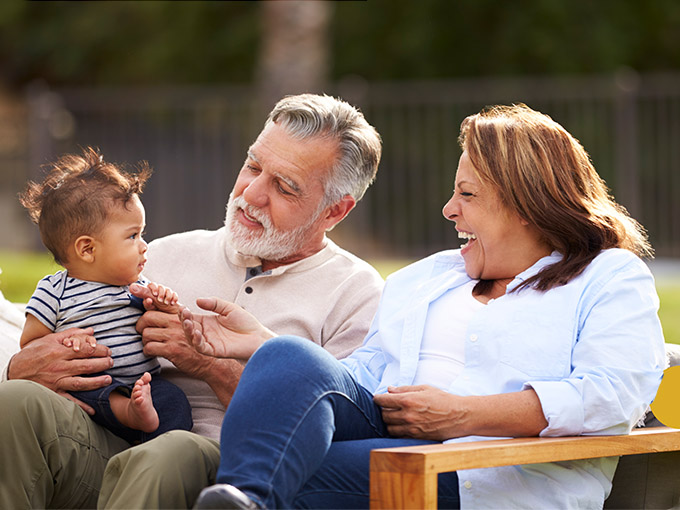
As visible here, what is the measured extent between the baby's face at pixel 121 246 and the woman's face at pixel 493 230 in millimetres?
930

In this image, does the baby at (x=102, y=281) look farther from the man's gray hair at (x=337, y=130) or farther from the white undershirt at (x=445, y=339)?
the white undershirt at (x=445, y=339)

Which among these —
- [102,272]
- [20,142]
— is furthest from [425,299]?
[20,142]

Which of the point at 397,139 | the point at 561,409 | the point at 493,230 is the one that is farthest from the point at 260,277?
the point at 397,139

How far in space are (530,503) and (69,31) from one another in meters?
15.3

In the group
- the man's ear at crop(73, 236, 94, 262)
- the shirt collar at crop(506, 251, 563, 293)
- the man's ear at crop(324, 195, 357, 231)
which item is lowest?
the shirt collar at crop(506, 251, 563, 293)

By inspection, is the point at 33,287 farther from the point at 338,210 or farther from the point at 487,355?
the point at 487,355

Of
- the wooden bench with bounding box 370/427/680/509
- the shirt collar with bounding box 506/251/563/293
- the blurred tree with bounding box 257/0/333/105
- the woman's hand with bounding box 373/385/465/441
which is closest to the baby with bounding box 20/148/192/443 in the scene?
the woman's hand with bounding box 373/385/465/441

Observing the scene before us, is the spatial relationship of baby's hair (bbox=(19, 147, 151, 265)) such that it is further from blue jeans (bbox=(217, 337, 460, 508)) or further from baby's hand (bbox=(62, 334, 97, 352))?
blue jeans (bbox=(217, 337, 460, 508))

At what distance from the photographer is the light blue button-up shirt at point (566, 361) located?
2.62 metres

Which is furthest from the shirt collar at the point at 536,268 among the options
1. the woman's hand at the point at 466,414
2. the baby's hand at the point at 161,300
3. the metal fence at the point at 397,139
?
the metal fence at the point at 397,139

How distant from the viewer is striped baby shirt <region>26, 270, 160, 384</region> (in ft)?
10.0

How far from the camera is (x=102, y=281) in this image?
3.11 metres

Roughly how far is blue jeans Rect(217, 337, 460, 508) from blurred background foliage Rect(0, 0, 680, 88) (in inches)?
460

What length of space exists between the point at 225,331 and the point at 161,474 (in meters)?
0.64
